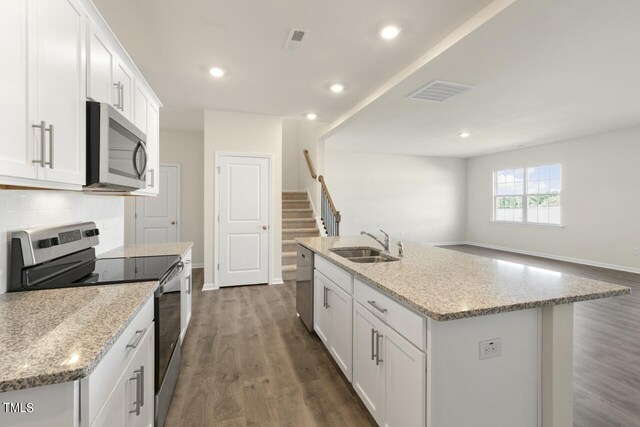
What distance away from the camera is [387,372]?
154 cm

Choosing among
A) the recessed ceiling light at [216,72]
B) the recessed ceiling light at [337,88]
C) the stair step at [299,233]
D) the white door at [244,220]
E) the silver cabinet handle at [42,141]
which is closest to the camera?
the silver cabinet handle at [42,141]

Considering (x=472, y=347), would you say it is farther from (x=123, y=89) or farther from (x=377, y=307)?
(x=123, y=89)

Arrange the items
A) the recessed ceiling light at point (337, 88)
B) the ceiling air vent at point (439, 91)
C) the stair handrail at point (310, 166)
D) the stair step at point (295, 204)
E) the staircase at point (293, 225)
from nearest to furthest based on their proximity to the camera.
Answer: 1. the ceiling air vent at point (439, 91)
2. the recessed ceiling light at point (337, 88)
3. the staircase at point (293, 225)
4. the stair handrail at point (310, 166)
5. the stair step at point (295, 204)

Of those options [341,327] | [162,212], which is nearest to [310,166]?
[162,212]

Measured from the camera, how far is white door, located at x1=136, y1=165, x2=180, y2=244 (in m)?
5.75

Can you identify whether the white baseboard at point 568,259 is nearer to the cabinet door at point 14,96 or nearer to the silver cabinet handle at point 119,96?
the silver cabinet handle at point 119,96

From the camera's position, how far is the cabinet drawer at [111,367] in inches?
33.8

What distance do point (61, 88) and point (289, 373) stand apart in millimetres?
2206

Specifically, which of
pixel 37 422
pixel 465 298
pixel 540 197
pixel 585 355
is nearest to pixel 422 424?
pixel 465 298

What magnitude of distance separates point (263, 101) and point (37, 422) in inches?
158

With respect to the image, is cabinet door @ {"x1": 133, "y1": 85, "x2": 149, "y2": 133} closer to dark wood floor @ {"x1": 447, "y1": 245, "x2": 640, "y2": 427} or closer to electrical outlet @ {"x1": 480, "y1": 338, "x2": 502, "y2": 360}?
electrical outlet @ {"x1": 480, "y1": 338, "x2": 502, "y2": 360}

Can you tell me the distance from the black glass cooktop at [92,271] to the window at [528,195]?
26.3 ft

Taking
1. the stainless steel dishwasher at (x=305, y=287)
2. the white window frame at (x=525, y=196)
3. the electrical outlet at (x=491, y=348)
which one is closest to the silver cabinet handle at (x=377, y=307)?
the electrical outlet at (x=491, y=348)

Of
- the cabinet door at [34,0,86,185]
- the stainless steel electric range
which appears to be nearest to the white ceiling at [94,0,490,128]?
the cabinet door at [34,0,86,185]
